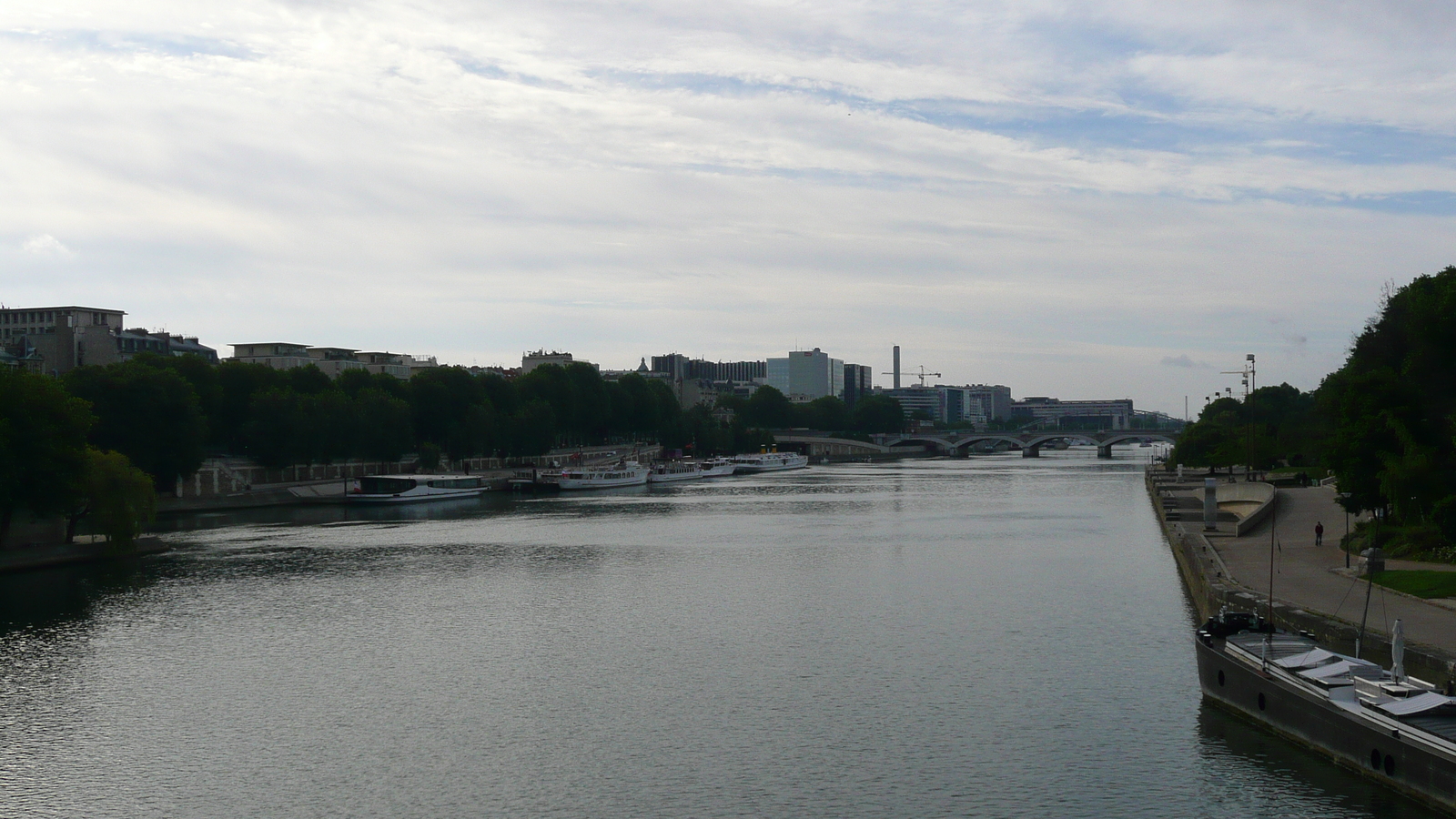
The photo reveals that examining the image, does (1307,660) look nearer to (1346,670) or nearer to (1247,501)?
(1346,670)

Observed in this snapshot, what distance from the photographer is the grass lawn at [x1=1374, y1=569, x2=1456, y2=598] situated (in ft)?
90.1

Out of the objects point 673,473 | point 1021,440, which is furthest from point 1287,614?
point 1021,440

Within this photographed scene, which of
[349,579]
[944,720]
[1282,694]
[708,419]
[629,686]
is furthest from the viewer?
[708,419]

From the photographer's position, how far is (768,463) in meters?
148

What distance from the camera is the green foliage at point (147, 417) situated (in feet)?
229

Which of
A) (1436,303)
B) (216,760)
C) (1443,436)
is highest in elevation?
(1436,303)

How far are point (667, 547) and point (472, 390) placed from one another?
60709 mm

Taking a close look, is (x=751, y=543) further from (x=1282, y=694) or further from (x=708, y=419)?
(x=708, y=419)

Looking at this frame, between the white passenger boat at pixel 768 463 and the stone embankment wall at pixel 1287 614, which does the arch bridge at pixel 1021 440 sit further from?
the stone embankment wall at pixel 1287 614

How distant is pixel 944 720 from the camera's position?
23.1 metres

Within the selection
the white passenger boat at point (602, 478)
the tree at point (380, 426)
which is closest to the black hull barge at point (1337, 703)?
the tree at point (380, 426)

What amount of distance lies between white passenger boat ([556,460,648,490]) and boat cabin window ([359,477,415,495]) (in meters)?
18.4

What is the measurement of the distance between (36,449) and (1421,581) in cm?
4502

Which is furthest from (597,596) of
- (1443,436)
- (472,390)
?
(472,390)
